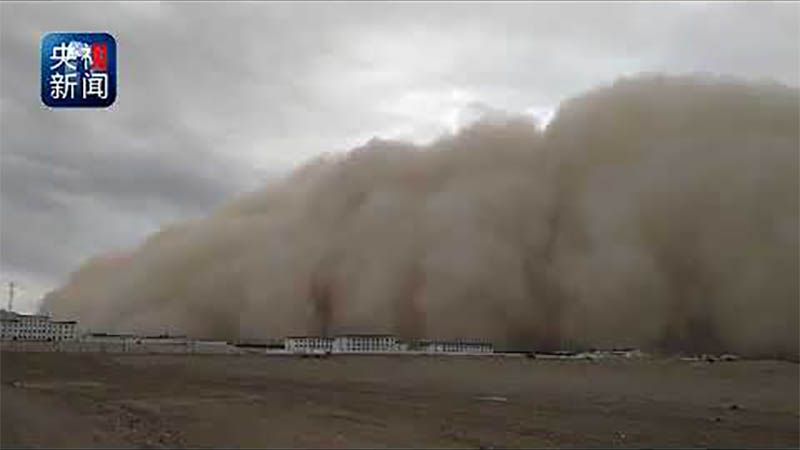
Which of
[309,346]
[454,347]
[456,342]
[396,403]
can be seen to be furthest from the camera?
[456,342]

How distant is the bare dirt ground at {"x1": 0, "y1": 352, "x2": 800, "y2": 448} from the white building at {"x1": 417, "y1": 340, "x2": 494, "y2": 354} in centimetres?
600

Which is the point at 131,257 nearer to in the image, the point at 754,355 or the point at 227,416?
the point at 754,355

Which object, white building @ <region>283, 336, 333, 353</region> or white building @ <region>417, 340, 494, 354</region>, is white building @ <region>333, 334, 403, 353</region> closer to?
white building @ <region>283, 336, 333, 353</region>

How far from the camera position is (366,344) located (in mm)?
37094

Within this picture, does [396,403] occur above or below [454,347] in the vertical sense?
below

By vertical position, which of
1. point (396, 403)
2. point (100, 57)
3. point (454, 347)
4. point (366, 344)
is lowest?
point (396, 403)

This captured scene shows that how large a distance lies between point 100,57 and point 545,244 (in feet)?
111

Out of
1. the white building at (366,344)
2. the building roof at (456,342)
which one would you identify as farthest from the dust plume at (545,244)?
the white building at (366,344)

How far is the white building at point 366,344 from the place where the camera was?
119ft

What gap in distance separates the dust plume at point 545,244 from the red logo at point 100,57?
28.7 m

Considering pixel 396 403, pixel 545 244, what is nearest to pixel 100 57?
pixel 396 403

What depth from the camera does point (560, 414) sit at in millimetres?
14094
